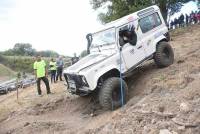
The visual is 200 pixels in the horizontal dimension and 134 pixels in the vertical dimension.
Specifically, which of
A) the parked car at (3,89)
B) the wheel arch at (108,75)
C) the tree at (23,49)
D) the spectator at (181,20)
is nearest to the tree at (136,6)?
the spectator at (181,20)

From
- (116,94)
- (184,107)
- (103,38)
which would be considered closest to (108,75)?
(116,94)

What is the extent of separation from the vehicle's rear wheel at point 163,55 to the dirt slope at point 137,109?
0.93ft

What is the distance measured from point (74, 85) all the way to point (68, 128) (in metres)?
1.40

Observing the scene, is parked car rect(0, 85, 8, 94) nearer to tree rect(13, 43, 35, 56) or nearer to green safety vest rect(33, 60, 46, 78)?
green safety vest rect(33, 60, 46, 78)

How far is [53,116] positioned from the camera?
43.1 feet

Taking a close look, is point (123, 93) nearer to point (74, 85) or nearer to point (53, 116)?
point (74, 85)

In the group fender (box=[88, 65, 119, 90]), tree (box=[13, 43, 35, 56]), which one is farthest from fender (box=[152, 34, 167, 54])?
tree (box=[13, 43, 35, 56])

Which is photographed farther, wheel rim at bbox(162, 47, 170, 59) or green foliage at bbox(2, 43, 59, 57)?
green foliage at bbox(2, 43, 59, 57)

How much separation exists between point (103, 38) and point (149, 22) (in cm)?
187

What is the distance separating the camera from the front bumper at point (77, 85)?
11.5 meters

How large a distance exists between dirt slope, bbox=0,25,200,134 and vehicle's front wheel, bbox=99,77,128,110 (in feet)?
1.04

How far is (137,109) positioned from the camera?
975 cm

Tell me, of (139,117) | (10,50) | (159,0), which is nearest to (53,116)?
(139,117)

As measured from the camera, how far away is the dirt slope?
8.51m
